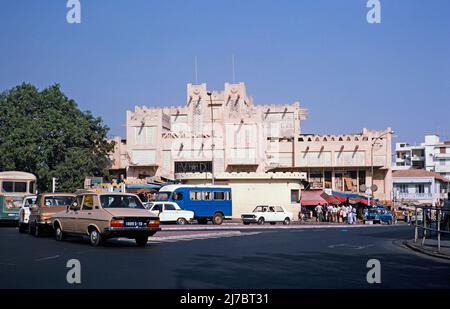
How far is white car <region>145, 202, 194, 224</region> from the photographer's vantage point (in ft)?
129

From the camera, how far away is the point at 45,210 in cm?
2392

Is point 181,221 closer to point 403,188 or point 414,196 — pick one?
point 414,196

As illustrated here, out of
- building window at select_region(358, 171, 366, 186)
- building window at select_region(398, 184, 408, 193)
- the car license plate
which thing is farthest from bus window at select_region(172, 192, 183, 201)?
building window at select_region(398, 184, 408, 193)

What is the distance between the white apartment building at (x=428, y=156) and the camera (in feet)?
335

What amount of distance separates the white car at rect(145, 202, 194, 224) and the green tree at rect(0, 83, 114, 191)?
21023 mm

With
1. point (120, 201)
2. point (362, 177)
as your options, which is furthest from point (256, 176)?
point (120, 201)

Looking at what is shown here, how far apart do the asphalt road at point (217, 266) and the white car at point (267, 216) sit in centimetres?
2635

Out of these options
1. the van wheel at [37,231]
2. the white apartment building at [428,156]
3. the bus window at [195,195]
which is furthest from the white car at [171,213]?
the white apartment building at [428,156]

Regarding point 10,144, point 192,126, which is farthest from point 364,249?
point 192,126

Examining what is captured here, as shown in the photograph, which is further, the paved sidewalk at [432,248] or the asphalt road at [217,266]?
the paved sidewalk at [432,248]

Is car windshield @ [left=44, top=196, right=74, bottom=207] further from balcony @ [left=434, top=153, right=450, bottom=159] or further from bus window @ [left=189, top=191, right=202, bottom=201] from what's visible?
balcony @ [left=434, top=153, right=450, bottom=159]

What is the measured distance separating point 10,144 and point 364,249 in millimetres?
44125

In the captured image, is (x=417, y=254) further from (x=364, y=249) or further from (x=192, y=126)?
(x=192, y=126)

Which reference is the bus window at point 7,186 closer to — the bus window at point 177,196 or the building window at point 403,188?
the bus window at point 177,196
